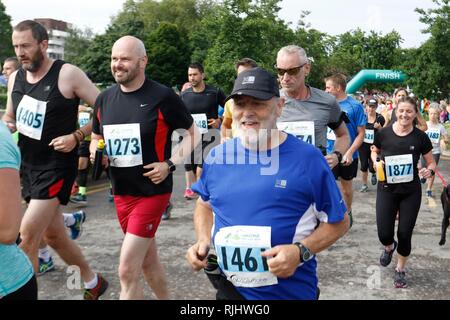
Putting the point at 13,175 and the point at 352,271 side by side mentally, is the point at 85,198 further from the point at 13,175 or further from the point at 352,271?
the point at 13,175

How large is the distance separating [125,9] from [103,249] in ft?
232

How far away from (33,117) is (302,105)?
7.36ft

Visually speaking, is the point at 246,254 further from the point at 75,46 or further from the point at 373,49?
the point at 75,46

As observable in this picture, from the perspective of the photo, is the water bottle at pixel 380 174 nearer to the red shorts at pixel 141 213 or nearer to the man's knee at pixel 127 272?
the red shorts at pixel 141 213

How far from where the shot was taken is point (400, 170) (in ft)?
15.5

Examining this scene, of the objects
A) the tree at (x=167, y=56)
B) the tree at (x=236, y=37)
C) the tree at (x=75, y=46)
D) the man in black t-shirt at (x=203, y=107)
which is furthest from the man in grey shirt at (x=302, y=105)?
the tree at (x=75, y=46)

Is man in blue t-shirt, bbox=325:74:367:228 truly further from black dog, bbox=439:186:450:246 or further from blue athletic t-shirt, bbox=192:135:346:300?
blue athletic t-shirt, bbox=192:135:346:300

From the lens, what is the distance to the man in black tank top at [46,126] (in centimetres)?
384

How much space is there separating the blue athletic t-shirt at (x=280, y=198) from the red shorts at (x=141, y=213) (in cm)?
133

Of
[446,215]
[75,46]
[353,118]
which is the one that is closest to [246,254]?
[446,215]

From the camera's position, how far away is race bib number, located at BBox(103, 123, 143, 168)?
3.58m

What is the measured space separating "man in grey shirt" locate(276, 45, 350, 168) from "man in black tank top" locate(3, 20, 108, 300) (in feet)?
5.29

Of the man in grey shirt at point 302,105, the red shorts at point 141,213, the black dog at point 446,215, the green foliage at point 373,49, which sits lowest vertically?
the black dog at point 446,215

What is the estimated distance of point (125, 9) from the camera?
71125 mm
